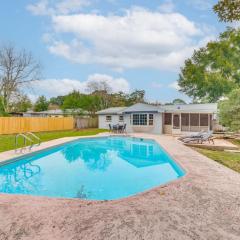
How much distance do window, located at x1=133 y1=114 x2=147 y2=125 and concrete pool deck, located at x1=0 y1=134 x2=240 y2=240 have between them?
19563mm

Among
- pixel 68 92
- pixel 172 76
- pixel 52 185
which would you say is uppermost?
pixel 172 76

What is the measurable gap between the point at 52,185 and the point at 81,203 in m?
3.11

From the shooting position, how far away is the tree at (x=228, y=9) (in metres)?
3.94

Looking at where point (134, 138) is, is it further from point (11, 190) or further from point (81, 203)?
point (81, 203)

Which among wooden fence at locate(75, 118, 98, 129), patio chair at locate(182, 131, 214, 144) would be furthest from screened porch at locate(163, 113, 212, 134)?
wooden fence at locate(75, 118, 98, 129)

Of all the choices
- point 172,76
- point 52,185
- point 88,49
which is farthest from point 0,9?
point 172,76

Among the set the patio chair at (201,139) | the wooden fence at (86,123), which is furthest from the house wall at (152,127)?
the patio chair at (201,139)

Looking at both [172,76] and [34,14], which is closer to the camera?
[34,14]

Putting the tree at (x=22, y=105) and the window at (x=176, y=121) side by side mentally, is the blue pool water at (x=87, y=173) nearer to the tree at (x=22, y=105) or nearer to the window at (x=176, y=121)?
the window at (x=176, y=121)

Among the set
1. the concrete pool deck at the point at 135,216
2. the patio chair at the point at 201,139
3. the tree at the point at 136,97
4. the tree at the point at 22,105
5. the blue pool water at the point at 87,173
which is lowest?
the blue pool water at the point at 87,173

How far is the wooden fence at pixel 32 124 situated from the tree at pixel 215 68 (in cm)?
1816

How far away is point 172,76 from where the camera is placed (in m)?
36.4

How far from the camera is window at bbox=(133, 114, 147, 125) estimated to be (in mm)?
25558

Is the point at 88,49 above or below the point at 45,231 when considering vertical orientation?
above
